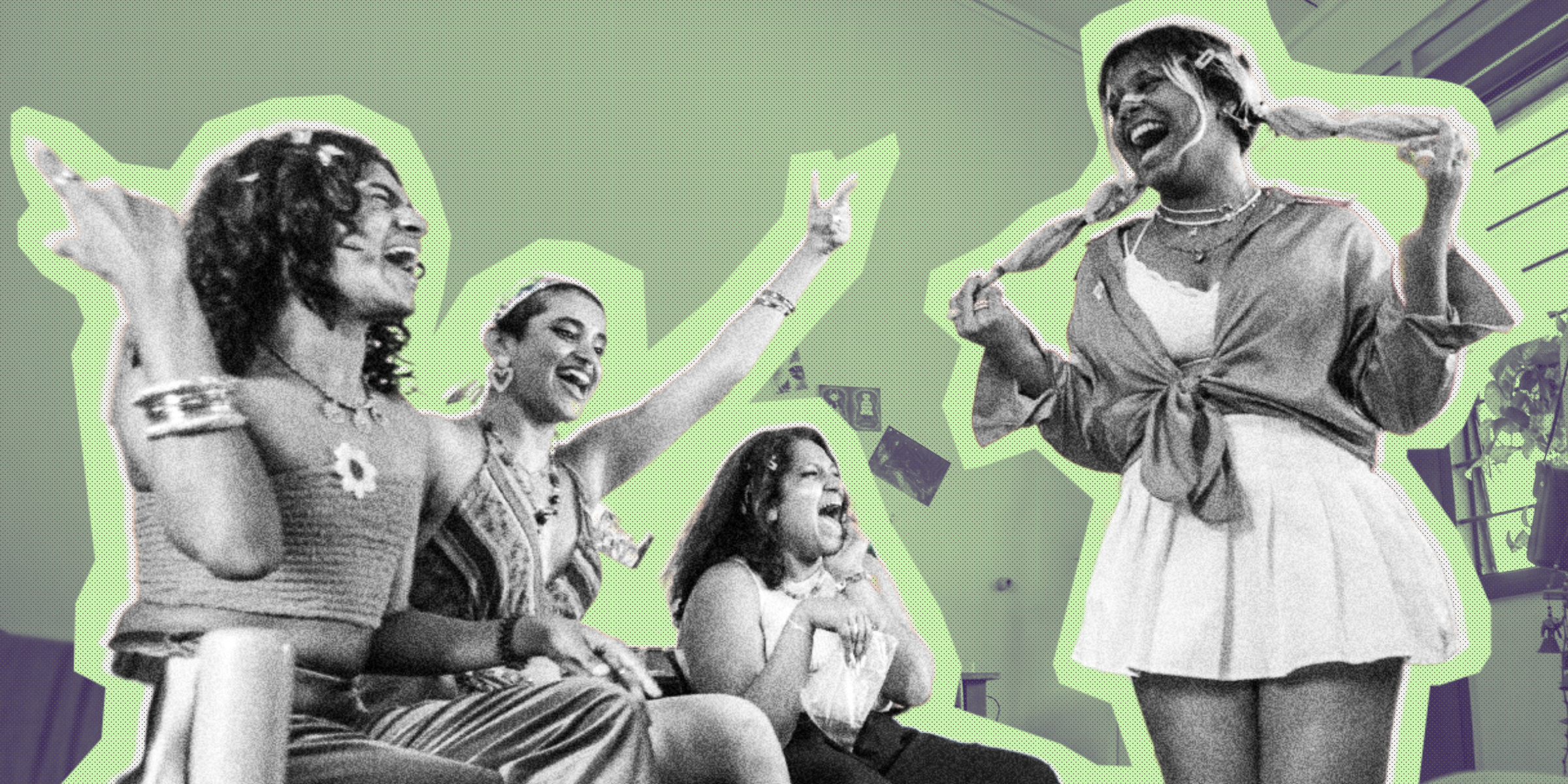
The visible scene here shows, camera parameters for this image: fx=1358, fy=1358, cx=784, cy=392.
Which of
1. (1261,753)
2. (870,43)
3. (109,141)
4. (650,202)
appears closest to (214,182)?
(109,141)

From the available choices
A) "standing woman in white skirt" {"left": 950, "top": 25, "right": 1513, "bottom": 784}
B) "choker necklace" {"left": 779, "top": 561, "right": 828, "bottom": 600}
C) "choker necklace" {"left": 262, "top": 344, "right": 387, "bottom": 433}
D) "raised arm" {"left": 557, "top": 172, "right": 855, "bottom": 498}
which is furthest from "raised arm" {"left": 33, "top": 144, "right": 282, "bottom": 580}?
"standing woman in white skirt" {"left": 950, "top": 25, "right": 1513, "bottom": 784}

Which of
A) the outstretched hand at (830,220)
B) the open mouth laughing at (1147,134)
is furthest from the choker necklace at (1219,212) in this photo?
the outstretched hand at (830,220)

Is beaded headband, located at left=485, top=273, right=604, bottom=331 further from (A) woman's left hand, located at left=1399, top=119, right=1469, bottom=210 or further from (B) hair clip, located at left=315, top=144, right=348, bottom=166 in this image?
(A) woman's left hand, located at left=1399, top=119, right=1469, bottom=210

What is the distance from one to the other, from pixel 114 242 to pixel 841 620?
1.22 m

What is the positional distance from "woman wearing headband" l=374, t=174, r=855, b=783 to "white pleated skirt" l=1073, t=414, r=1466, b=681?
2.19 feet

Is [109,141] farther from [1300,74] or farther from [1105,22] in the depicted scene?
[1300,74]

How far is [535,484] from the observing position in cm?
213

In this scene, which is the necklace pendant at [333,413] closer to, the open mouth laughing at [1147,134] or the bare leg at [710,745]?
the bare leg at [710,745]

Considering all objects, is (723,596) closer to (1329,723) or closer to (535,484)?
(535,484)

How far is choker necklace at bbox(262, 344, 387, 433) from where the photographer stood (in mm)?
1894

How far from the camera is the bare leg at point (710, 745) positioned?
2.01m

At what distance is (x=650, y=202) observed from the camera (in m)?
2.48

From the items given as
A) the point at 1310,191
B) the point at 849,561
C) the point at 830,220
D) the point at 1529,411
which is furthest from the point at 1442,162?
the point at 849,561

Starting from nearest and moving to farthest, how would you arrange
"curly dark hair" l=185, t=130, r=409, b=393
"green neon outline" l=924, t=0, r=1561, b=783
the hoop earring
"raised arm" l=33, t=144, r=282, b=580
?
"raised arm" l=33, t=144, r=282, b=580
"curly dark hair" l=185, t=130, r=409, b=393
the hoop earring
"green neon outline" l=924, t=0, r=1561, b=783
